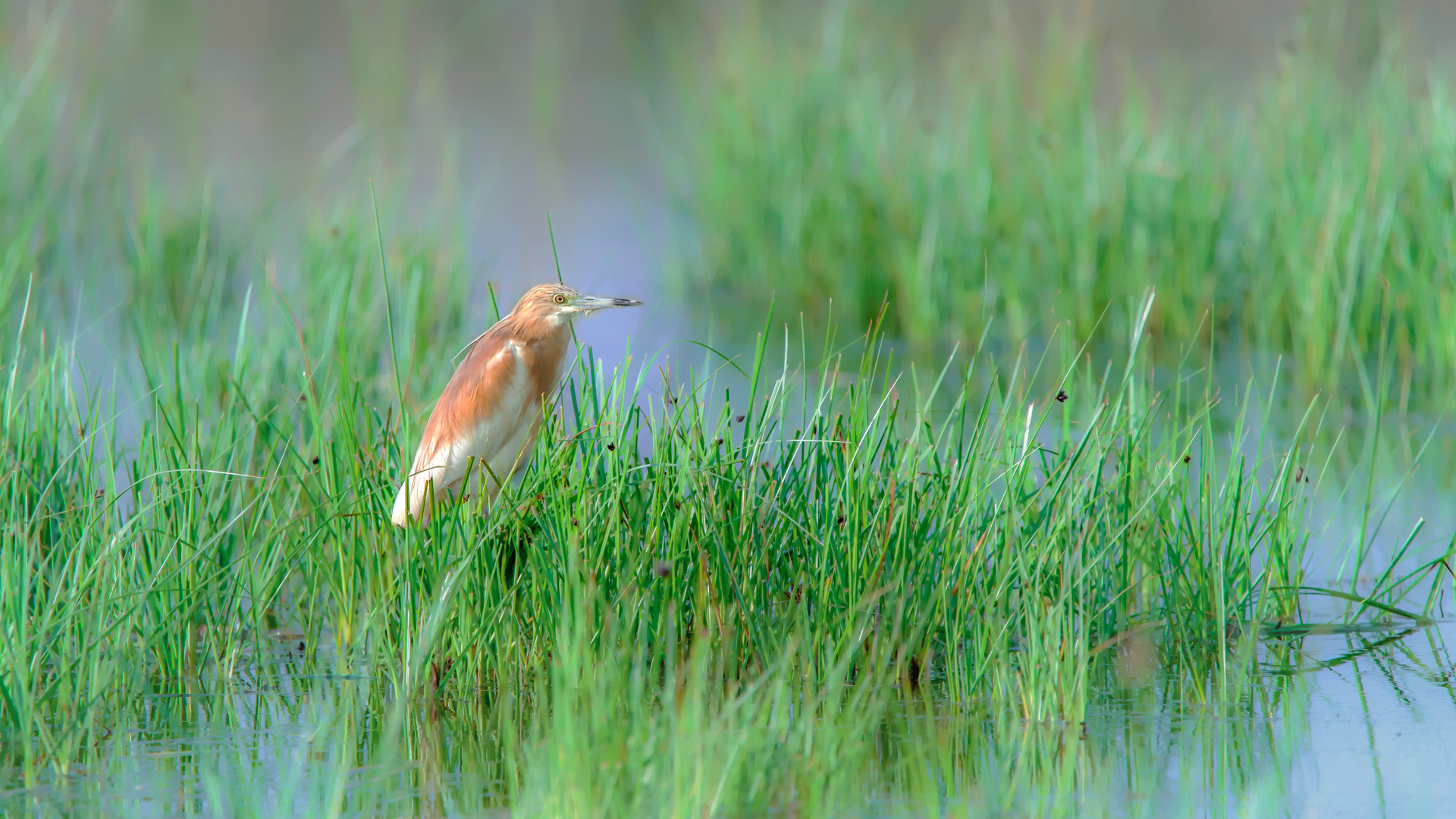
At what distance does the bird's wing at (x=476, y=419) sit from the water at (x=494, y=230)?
0.55m

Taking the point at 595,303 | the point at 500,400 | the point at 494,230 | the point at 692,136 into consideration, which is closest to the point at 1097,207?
the point at 692,136

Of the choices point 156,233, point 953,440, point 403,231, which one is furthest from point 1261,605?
point 156,233

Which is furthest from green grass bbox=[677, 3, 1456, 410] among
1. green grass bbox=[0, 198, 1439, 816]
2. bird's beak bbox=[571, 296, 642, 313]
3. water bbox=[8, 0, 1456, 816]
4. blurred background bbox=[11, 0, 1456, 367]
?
green grass bbox=[0, 198, 1439, 816]

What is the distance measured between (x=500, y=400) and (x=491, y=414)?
4 centimetres

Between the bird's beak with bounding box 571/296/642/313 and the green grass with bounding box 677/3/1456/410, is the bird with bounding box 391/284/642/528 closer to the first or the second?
the bird's beak with bounding box 571/296/642/313

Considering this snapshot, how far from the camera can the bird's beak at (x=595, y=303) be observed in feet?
12.6

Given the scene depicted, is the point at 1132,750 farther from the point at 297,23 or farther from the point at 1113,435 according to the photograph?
the point at 297,23

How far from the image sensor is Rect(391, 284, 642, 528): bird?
3.84 metres

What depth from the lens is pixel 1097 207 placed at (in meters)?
6.99

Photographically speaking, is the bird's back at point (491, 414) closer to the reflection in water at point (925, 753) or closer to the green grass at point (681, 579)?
the green grass at point (681, 579)

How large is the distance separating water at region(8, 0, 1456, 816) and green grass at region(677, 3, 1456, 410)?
96 centimetres

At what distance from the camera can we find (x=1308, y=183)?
670cm

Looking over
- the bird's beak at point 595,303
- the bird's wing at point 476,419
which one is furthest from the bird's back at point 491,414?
the bird's beak at point 595,303

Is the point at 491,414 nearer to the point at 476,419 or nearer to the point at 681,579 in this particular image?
the point at 476,419
